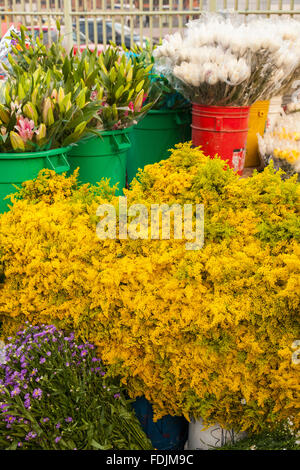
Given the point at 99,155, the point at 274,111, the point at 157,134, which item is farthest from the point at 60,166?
the point at 274,111

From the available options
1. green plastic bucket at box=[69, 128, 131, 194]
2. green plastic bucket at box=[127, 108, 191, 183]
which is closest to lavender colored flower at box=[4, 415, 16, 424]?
green plastic bucket at box=[69, 128, 131, 194]

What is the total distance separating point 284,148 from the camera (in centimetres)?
311

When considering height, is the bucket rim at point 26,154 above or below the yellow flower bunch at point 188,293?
above

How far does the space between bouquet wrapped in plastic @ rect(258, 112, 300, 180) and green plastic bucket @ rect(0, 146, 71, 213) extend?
4.61ft

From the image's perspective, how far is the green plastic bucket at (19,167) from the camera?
86.6 inches

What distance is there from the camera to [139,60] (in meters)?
3.39

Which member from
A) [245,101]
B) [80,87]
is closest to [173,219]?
[80,87]

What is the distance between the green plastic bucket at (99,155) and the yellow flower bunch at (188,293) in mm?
863

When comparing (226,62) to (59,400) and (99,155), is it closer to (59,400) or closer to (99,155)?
(99,155)

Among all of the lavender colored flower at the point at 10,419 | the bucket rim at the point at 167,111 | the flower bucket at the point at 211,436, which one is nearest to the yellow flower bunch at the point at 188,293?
the flower bucket at the point at 211,436

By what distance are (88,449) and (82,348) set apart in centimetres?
37

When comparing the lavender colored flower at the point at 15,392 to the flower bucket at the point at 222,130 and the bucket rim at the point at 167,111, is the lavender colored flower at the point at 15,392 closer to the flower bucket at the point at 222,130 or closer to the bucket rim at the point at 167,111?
the flower bucket at the point at 222,130

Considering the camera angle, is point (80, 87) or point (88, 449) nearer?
point (88, 449)

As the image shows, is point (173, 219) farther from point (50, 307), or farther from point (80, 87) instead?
point (80, 87)
